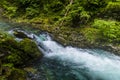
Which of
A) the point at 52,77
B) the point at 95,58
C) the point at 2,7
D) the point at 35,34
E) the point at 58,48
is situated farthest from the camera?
the point at 2,7

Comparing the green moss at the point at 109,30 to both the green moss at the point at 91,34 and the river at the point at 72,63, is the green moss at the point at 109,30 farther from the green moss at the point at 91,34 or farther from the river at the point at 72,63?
the river at the point at 72,63

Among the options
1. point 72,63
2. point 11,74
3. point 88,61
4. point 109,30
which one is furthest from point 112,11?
point 11,74

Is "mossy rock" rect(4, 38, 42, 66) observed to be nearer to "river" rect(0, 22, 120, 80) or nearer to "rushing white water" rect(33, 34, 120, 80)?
"river" rect(0, 22, 120, 80)

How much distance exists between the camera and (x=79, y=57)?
11438mm

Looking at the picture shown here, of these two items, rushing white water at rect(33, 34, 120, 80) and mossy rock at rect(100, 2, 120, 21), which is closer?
rushing white water at rect(33, 34, 120, 80)

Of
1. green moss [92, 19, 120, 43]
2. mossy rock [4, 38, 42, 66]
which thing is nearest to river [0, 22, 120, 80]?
mossy rock [4, 38, 42, 66]

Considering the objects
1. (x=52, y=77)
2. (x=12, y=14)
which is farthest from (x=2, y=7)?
(x=52, y=77)

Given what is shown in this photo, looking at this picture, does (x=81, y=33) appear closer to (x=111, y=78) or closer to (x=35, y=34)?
(x=35, y=34)

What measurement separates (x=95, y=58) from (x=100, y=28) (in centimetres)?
326

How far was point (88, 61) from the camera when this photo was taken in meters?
11.1

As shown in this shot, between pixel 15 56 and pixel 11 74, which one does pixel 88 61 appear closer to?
pixel 15 56

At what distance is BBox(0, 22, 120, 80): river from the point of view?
9430mm

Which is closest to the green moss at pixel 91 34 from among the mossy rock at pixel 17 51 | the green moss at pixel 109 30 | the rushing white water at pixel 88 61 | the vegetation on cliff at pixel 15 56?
the green moss at pixel 109 30

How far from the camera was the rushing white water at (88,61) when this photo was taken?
975 cm
